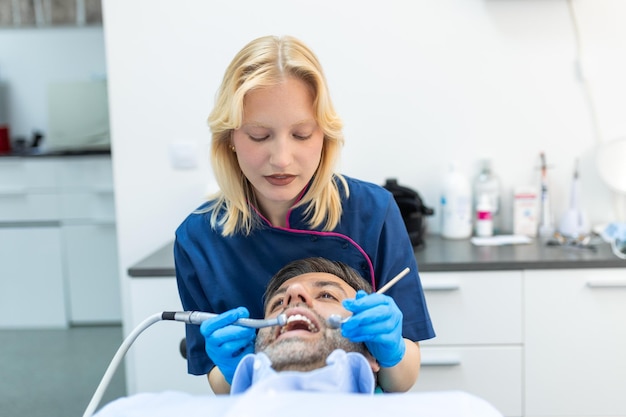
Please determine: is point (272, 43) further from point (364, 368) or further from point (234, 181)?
point (364, 368)

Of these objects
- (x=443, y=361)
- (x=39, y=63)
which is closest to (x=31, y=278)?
(x=39, y=63)

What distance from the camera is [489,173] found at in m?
2.28

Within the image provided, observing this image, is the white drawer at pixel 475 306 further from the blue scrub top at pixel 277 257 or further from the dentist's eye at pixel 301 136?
the dentist's eye at pixel 301 136

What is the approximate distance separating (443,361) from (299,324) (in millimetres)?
883

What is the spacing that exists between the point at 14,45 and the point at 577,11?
3.20 metres

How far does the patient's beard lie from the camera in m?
1.11

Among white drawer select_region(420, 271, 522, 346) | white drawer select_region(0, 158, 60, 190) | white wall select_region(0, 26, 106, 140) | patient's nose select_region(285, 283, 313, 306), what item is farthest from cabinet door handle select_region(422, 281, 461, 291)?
white wall select_region(0, 26, 106, 140)

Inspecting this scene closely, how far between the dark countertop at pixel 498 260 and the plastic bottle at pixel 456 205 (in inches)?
6.1

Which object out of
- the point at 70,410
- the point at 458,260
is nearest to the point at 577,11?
the point at 458,260

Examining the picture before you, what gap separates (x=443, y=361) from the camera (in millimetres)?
1942

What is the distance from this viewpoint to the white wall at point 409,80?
225 centimetres

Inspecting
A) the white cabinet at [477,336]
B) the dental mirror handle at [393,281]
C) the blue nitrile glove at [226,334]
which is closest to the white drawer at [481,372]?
the white cabinet at [477,336]

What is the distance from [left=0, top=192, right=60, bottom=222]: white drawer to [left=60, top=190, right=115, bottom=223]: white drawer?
0.05m

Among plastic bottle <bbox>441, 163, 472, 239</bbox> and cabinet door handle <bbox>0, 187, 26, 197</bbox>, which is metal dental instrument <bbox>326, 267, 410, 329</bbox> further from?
cabinet door handle <bbox>0, 187, 26, 197</bbox>
